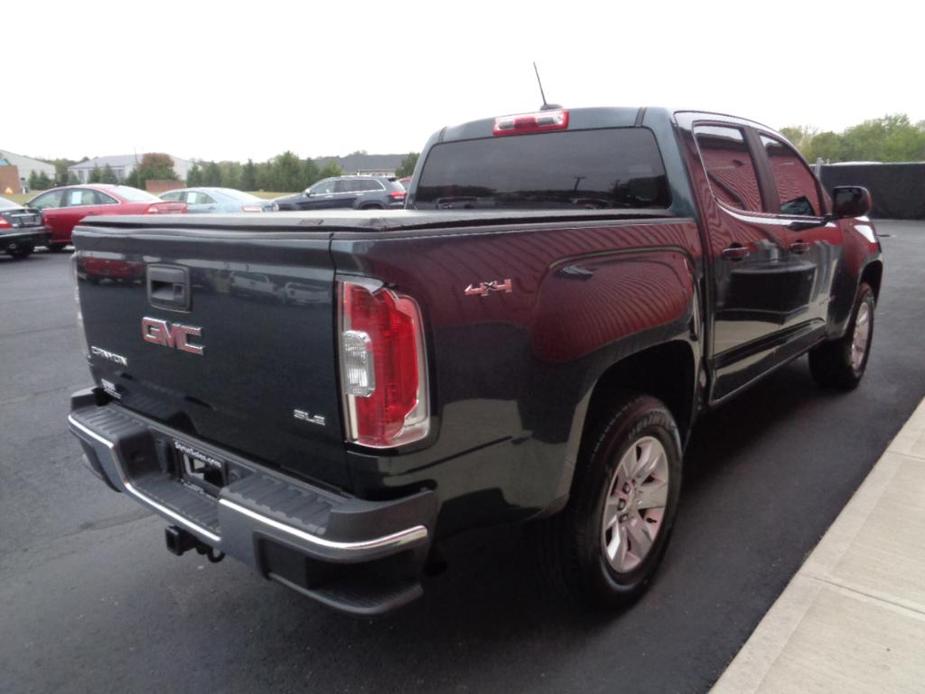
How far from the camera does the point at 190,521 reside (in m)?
2.39

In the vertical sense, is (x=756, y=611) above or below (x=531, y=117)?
below

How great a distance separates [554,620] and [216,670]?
4.09 feet

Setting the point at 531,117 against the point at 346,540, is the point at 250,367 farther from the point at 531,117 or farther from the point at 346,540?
the point at 531,117

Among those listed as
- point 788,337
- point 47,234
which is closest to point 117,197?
point 47,234

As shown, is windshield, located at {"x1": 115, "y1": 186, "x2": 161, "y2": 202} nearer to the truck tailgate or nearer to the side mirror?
the truck tailgate

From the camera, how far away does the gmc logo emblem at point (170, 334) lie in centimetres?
237

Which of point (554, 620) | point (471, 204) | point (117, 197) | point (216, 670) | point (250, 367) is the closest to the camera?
point (250, 367)

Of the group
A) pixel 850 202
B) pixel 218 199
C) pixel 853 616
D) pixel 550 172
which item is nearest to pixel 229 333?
pixel 550 172

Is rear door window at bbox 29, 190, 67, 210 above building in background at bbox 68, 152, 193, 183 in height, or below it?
below

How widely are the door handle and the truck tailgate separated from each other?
2071 mm

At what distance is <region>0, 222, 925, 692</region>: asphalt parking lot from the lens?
2555 mm

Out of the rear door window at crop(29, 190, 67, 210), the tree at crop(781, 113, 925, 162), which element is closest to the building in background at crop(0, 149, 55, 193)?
the rear door window at crop(29, 190, 67, 210)

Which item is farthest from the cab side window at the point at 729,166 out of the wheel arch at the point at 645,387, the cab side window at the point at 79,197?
the cab side window at the point at 79,197

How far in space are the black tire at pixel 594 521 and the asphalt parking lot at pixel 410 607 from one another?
0.57 ft
